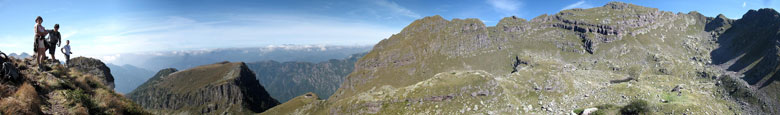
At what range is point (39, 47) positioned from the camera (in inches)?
934

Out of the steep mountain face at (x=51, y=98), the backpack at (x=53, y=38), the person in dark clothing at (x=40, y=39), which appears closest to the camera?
the steep mountain face at (x=51, y=98)

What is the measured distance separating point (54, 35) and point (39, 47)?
2.74 m

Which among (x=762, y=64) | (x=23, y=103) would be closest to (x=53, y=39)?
(x=23, y=103)

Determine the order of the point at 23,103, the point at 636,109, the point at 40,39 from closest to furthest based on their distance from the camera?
the point at 23,103 → the point at 40,39 → the point at 636,109

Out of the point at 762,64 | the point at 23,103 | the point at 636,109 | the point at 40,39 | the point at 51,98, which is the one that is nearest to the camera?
the point at 23,103

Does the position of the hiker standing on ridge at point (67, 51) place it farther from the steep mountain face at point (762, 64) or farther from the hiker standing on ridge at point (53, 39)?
the steep mountain face at point (762, 64)

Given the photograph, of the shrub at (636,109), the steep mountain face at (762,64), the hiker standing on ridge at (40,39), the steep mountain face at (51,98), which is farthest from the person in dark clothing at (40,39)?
the steep mountain face at (762,64)

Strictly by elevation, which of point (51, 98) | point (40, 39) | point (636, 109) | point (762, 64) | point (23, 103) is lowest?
point (636, 109)

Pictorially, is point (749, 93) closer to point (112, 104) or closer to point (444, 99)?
point (444, 99)

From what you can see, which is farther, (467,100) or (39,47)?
(467,100)

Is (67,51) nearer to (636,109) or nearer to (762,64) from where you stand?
(636,109)

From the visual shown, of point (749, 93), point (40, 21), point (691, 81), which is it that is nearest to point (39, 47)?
point (40, 21)

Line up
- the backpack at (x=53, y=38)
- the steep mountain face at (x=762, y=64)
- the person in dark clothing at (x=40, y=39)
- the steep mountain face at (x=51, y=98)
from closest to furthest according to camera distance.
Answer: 1. the steep mountain face at (x=51, y=98)
2. the person in dark clothing at (x=40, y=39)
3. the backpack at (x=53, y=38)
4. the steep mountain face at (x=762, y=64)

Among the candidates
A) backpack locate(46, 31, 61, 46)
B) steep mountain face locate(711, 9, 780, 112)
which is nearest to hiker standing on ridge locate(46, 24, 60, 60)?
backpack locate(46, 31, 61, 46)
